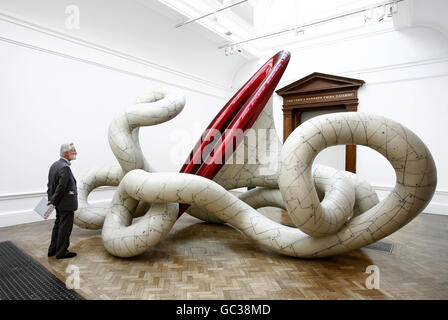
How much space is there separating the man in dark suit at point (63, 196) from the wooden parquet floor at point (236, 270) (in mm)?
175

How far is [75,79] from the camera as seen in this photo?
5496mm

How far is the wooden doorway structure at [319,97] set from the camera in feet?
24.1

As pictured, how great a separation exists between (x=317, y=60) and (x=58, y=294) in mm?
7909

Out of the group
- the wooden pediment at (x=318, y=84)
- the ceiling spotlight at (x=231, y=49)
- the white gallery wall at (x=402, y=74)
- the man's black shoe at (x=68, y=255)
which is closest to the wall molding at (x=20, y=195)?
the man's black shoe at (x=68, y=255)

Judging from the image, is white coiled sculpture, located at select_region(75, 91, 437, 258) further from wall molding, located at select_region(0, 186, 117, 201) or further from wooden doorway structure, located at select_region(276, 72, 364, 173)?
wooden doorway structure, located at select_region(276, 72, 364, 173)

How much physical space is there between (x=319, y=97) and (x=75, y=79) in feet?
19.8

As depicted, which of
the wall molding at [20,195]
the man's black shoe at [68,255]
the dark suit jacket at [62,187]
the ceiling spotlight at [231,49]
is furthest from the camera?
the ceiling spotlight at [231,49]

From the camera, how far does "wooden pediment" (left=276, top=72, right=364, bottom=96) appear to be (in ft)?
24.1

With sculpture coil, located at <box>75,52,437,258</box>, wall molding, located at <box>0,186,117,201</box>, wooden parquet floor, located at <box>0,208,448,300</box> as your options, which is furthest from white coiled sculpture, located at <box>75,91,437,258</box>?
wall molding, located at <box>0,186,117,201</box>

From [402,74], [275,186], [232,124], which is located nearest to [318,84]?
[402,74]

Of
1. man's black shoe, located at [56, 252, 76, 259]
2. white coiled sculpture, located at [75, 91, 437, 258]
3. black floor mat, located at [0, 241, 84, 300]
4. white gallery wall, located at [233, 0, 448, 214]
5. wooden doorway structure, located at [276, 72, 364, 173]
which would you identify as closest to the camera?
black floor mat, located at [0, 241, 84, 300]

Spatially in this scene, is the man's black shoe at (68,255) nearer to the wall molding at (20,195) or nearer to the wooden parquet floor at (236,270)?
the wooden parquet floor at (236,270)

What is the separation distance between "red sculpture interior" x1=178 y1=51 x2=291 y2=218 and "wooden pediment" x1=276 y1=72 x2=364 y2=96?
3.87 metres
